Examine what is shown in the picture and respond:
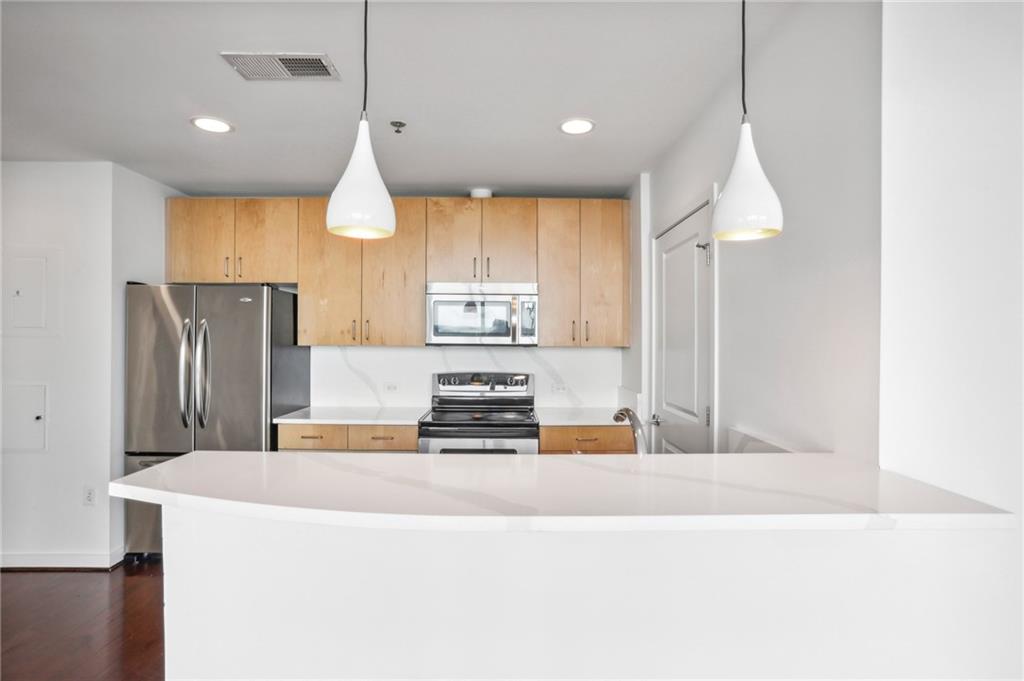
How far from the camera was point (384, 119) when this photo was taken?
248cm

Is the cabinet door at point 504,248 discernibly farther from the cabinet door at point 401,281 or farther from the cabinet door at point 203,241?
the cabinet door at point 203,241

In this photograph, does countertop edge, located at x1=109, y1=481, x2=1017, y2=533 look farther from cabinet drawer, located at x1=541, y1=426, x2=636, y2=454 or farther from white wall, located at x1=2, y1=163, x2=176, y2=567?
white wall, located at x1=2, y1=163, x2=176, y2=567

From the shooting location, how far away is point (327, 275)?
358 cm

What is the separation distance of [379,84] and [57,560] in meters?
3.26

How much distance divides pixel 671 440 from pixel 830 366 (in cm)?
134

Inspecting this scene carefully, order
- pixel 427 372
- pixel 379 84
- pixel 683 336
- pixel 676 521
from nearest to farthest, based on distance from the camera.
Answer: pixel 676 521, pixel 379 84, pixel 683 336, pixel 427 372

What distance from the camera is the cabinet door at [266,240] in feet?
11.7

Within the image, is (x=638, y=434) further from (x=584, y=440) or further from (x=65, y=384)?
(x=65, y=384)

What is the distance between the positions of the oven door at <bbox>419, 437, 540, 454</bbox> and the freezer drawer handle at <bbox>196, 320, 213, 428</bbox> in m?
1.27

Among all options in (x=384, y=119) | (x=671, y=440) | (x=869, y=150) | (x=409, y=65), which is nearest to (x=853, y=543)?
(x=869, y=150)

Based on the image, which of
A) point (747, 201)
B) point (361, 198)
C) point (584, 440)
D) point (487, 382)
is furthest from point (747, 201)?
point (487, 382)

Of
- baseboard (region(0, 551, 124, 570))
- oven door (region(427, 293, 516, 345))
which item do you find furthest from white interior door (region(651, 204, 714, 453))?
baseboard (region(0, 551, 124, 570))

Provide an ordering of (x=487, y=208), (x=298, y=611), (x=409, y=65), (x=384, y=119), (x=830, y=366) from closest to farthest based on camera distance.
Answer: (x=298, y=611)
(x=830, y=366)
(x=409, y=65)
(x=384, y=119)
(x=487, y=208)

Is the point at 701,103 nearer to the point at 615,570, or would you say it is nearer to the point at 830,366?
the point at 830,366
